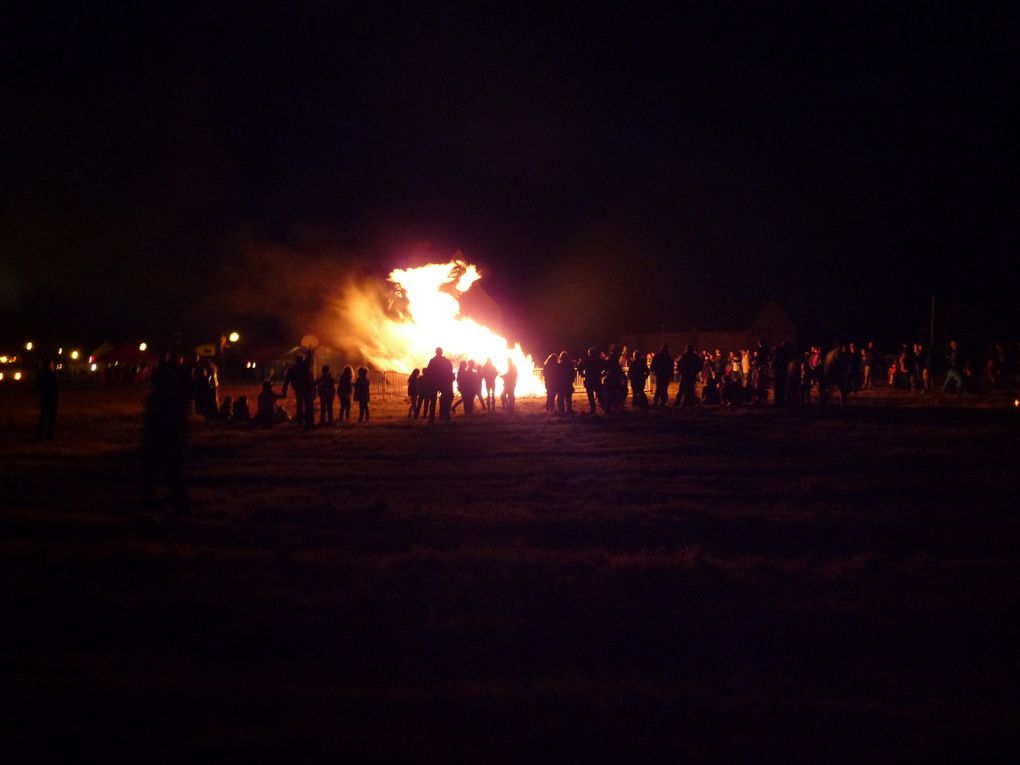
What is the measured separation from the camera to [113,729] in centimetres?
372

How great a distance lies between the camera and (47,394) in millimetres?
15195

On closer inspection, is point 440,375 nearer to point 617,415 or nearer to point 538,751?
point 617,415

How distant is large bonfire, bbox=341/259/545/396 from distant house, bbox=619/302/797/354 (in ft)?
116

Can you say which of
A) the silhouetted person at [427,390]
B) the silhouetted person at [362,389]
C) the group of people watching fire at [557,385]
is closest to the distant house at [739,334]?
the group of people watching fire at [557,385]

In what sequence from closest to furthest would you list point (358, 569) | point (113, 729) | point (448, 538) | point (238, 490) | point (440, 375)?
point (113, 729), point (358, 569), point (448, 538), point (238, 490), point (440, 375)

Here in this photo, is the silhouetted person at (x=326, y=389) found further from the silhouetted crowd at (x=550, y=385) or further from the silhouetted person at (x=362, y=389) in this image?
the silhouetted person at (x=362, y=389)

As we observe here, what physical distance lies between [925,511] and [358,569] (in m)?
5.82

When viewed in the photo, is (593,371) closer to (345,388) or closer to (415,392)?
(415,392)

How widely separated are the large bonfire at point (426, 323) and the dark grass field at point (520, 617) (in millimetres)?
15167

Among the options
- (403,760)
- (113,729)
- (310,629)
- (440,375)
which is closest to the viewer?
(403,760)

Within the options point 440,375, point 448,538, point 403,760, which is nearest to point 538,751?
point 403,760

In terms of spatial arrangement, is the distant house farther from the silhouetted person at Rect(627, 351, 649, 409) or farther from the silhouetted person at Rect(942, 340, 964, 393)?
the silhouetted person at Rect(627, 351, 649, 409)

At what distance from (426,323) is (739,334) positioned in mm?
40764

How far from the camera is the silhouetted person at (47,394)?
14.8 metres
